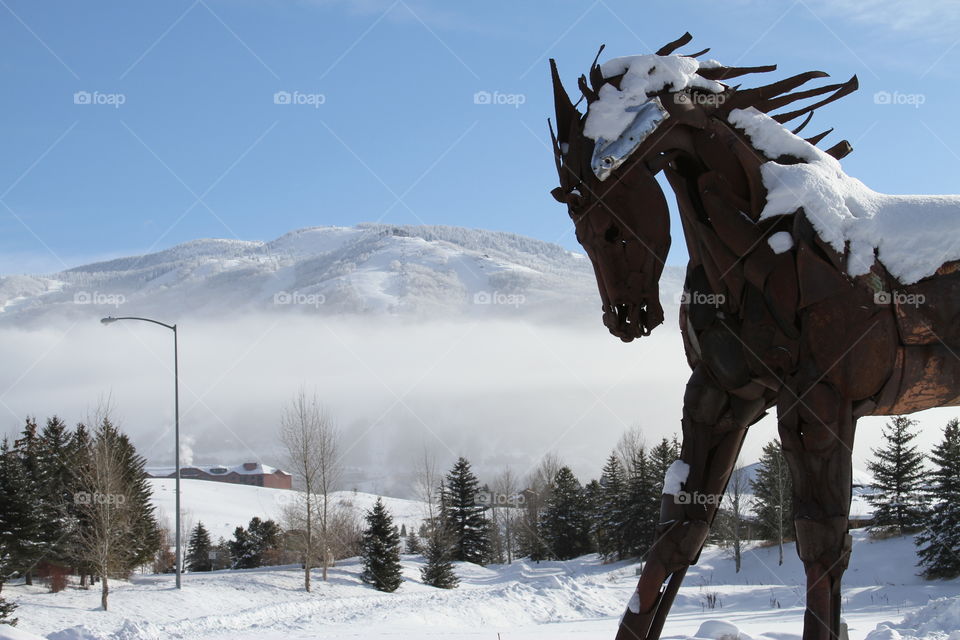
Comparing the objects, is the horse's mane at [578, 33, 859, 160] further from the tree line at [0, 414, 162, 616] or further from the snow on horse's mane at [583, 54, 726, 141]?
the tree line at [0, 414, 162, 616]

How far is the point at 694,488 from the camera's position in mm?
5543

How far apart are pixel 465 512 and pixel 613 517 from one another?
9968 mm

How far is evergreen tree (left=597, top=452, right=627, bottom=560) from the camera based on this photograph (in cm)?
4475

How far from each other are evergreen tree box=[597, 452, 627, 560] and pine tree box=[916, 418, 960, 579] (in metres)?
14.8

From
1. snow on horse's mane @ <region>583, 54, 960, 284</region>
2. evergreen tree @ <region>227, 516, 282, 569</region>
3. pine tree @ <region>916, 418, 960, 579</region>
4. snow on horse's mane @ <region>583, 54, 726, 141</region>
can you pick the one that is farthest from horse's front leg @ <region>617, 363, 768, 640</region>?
evergreen tree @ <region>227, 516, 282, 569</region>

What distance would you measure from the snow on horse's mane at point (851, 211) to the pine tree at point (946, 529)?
26674mm

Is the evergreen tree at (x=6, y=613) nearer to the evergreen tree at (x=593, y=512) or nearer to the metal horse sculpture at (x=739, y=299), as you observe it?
the metal horse sculpture at (x=739, y=299)

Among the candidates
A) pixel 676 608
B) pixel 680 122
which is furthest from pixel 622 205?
pixel 676 608

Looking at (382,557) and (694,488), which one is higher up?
(694,488)

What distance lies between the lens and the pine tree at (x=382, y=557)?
35156 millimetres

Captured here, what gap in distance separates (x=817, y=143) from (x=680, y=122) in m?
1.41

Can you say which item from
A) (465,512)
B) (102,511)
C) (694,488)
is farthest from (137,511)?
(694,488)

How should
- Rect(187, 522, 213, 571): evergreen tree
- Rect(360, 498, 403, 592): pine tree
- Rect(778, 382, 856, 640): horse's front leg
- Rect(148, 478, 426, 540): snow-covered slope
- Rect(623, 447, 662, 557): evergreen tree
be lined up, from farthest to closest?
Rect(148, 478, 426, 540): snow-covered slope → Rect(187, 522, 213, 571): evergreen tree → Rect(623, 447, 662, 557): evergreen tree → Rect(360, 498, 403, 592): pine tree → Rect(778, 382, 856, 640): horse's front leg

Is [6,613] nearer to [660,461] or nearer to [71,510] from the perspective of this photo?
[71,510]
